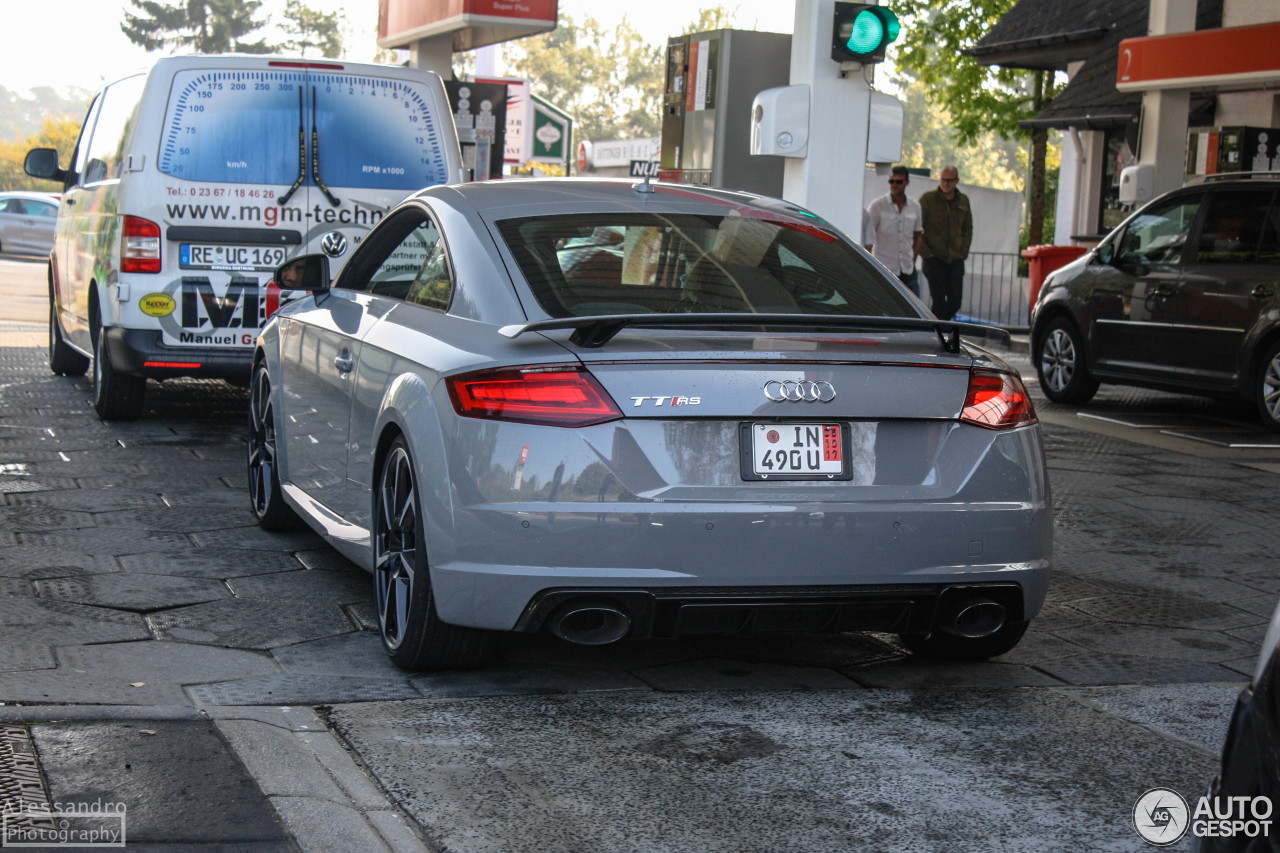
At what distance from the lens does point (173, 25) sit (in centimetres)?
11006

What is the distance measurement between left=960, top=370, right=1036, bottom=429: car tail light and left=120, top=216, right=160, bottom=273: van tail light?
18.8 feet

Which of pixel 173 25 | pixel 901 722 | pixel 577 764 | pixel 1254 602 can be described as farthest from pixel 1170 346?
pixel 173 25

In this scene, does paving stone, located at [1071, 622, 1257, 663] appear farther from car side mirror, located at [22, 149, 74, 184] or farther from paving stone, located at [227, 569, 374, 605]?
car side mirror, located at [22, 149, 74, 184]

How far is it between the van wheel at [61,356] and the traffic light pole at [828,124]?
550 centimetres

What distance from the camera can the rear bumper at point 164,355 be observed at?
29.6 ft

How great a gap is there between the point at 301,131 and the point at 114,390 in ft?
6.44

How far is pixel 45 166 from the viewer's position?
38.5ft

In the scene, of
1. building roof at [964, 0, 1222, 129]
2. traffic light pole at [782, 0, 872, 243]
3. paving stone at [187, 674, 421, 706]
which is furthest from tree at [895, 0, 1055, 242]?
paving stone at [187, 674, 421, 706]

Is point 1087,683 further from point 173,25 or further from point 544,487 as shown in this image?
point 173,25

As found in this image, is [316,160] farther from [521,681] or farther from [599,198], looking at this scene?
[521,681]

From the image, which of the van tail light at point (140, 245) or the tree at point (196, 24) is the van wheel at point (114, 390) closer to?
the van tail light at point (140, 245)

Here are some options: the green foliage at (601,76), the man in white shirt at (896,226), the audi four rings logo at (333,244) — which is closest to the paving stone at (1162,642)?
the audi four rings logo at (333,244)

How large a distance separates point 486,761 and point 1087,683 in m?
1.94

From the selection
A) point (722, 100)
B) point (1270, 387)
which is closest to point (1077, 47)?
point (722, 100)
